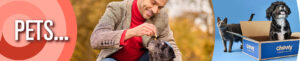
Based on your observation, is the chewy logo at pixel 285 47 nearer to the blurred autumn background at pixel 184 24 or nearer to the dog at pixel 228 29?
the dog at pixel 228 29

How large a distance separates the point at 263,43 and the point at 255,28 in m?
0.07

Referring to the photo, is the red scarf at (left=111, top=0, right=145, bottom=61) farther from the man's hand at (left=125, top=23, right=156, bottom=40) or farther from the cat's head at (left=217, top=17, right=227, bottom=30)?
the cat's head at (left=217, top=17, right=227, bottom=30)

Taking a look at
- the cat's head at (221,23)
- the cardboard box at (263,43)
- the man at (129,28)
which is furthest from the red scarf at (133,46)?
the cardboard box at (263,43)

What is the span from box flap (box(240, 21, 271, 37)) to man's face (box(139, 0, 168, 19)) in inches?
14.7

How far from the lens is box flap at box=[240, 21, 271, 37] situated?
3.74 ft

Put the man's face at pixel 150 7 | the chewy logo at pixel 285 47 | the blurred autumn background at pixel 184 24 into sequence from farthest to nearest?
1. the chewy logo at pixel 285 47
2. the blurred autumn background at pixel 184 24
3. the man's face at pixel 150 7

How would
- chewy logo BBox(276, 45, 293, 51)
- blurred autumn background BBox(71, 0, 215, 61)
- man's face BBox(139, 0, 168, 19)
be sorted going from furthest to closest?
chewy logo BBox(276, 45, 293, 51) < blurred autumn background BBox(71, 0, 215, 61) < man's face BBox(139, 0, 168, 19)

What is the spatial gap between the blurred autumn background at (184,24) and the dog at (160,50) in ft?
0.30

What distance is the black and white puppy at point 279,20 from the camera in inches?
44.6

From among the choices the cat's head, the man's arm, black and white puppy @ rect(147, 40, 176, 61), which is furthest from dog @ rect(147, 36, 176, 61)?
the cat's head

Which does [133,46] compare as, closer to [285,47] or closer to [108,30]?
[108,30]

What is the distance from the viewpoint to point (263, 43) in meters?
1.12

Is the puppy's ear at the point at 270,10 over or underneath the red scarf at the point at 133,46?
over

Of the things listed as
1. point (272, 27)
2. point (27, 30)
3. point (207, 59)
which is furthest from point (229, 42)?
point (27, 30)
